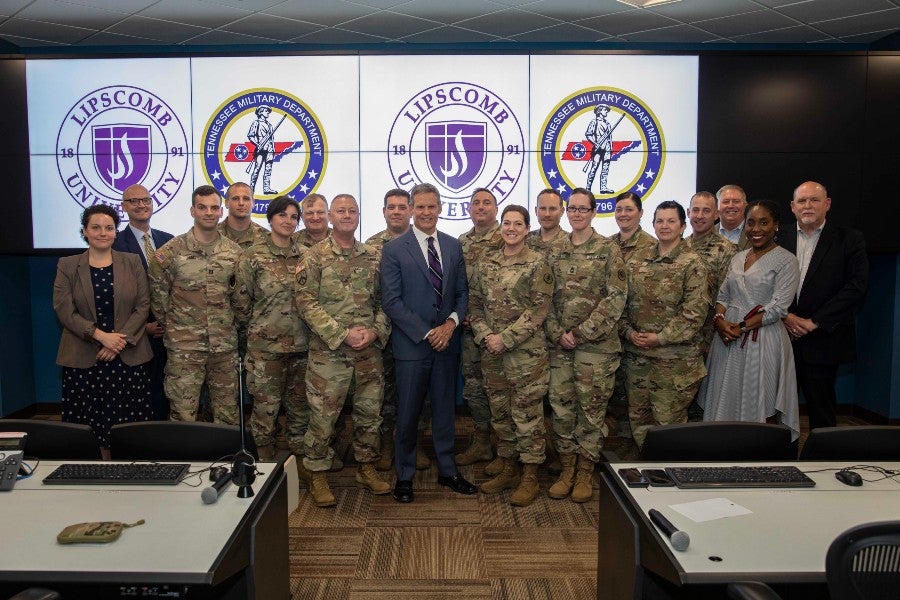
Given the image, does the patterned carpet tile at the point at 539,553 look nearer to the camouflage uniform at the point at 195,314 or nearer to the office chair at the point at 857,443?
the office chair at the point at 857,443

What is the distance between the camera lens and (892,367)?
16.9ft

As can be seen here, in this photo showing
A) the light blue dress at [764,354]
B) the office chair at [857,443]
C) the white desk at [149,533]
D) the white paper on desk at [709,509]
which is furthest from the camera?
the light blue dress at [764,354]

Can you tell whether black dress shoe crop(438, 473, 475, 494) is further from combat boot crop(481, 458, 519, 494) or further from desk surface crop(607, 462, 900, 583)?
desk surface crop(607, 462, 900, 583)

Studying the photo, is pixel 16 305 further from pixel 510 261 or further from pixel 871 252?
pixel 871 252

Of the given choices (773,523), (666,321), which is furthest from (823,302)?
(773,523)

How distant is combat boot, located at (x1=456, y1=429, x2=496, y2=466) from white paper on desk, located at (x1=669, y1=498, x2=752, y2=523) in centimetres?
245

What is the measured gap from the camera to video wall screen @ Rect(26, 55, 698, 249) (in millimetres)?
4852

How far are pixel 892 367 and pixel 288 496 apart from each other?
16.3 ft

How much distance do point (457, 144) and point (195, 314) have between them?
7.66 ft

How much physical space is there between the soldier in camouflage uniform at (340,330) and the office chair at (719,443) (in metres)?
1.72

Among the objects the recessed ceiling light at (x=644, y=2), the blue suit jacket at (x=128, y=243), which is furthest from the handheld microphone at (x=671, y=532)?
the recessed ceiling light at (x=644, y=2)

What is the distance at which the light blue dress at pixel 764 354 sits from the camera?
3.46 meters

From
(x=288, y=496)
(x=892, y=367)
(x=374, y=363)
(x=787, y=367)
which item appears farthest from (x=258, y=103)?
(x=892, y=367)

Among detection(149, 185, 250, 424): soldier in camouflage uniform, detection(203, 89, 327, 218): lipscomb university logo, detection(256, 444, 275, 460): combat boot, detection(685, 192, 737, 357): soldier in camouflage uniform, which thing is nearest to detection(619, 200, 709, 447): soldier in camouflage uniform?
detection(685, 192, 737, 357): soldier in camouflage uniform
